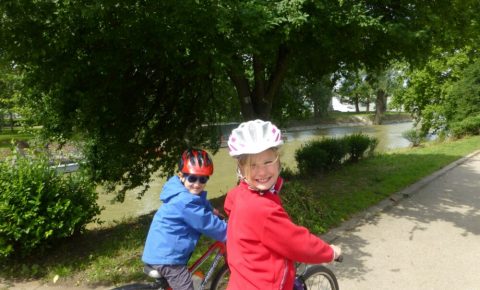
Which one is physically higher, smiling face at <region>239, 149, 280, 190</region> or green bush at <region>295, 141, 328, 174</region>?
smiling face at <region>239, 149, 280, 190</region>

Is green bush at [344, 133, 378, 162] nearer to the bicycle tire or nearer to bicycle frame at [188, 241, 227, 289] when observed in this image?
bicycle frame at [188, 241, 227, 289]

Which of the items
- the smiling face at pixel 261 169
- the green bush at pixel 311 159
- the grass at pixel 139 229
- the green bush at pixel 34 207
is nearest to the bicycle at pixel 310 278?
the smiling face at pixel 261 169

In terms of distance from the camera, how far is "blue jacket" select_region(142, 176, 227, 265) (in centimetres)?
A: 290

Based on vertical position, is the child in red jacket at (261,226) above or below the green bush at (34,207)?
above

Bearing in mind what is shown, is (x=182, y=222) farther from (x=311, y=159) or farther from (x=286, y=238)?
(x=311, y=159)

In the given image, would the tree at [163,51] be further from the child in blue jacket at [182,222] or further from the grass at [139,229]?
the child in blue jacket at [182,222]

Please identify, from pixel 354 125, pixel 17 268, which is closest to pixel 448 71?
pixel 17 268

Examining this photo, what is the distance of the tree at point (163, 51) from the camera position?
5020 millimetres

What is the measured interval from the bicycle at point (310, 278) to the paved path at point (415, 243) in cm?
80

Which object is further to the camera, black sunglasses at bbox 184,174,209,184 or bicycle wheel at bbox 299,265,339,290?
bicycle wheel at bbox 299,265,339,290

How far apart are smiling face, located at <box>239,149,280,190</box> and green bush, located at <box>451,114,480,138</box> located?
20982 millimetres

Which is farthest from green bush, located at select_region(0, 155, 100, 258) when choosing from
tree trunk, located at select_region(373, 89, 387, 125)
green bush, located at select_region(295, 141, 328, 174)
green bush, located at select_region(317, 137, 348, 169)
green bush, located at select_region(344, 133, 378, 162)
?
tree trunk, located at select_region(373, 89, 387, 125)

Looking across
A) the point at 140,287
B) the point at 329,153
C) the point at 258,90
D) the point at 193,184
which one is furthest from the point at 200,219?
the point at 329,153

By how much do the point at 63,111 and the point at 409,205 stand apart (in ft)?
21.0
